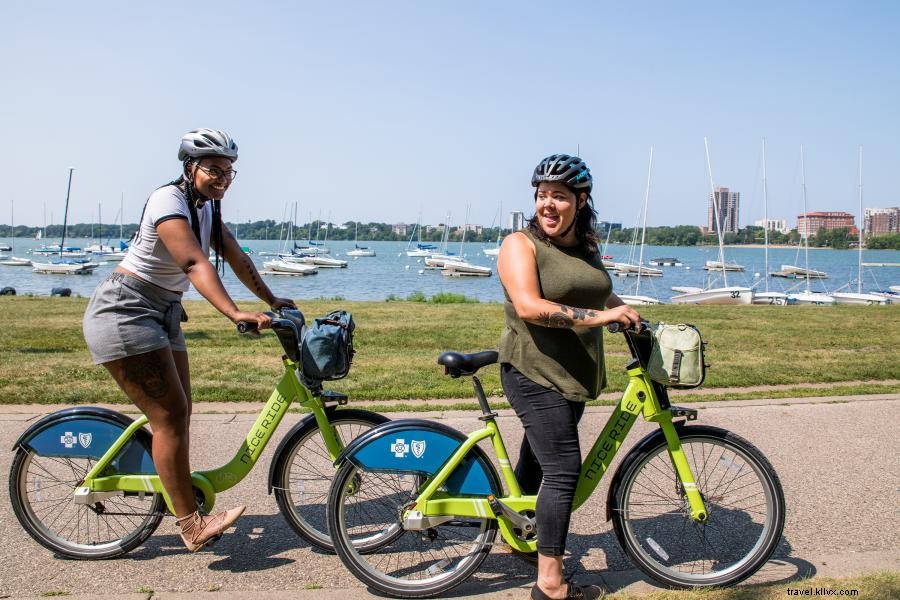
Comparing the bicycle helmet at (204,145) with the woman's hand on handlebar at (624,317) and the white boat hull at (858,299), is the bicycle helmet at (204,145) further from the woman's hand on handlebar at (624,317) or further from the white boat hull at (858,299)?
the white boat hull at (858,299)

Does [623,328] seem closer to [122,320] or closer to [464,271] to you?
[122,320]

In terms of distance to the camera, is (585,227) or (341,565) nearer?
(585,227)

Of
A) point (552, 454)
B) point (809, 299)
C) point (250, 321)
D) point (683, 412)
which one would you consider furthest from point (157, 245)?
point (809, 299)

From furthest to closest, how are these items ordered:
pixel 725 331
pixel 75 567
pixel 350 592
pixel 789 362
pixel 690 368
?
pixel 725 331 < pixel 789 362 < pixel 75 567 < pixel 350 592 < pixel 690 368

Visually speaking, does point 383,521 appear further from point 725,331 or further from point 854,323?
point 854,323

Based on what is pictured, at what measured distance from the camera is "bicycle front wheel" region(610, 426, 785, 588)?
3.61 meters

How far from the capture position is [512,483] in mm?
3615

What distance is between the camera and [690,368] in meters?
3.38

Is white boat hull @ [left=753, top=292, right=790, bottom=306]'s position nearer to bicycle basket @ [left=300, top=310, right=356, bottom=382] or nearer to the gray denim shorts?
bicycle basket @ [left=300, top=310, right=356, bottom=382]

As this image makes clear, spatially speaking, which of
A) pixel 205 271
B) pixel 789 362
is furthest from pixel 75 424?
pixel 789 362

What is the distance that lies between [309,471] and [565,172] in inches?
78.5

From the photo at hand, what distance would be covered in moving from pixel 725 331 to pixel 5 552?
36.6ft

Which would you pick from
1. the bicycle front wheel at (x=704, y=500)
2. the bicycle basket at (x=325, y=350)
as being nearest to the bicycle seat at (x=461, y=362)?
the bicycle basket at (x=325, y=350)

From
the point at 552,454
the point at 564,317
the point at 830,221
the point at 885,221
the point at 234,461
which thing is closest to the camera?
the point at 564,317
